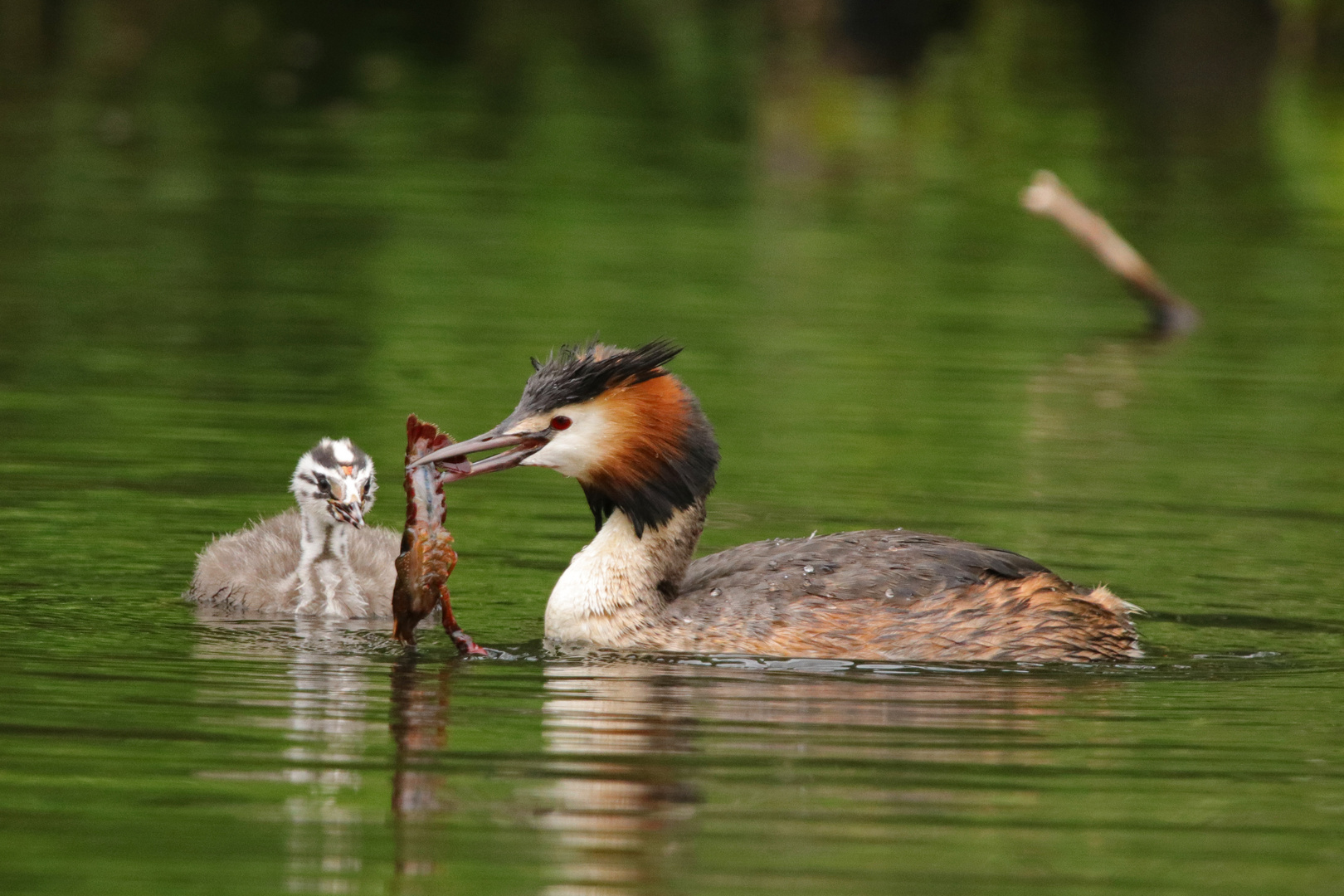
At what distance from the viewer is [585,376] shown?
364 inches

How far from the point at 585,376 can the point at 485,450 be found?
48 centimetres

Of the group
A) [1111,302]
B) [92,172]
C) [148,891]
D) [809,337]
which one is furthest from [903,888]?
[92,172]

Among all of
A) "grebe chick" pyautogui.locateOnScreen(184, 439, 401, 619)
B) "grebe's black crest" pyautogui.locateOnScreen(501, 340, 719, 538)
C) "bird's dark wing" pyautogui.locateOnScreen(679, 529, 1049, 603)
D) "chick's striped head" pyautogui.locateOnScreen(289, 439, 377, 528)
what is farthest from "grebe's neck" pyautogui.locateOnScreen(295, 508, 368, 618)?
"bird's dark wing" pyautogui.locateOnScreen(679, 529, 1049, 603)

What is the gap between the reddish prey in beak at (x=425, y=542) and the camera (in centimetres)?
909

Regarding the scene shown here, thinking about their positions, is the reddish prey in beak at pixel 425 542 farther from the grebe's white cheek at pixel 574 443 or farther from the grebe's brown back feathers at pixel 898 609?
the grebe's brown back feathers at pixel 898 609

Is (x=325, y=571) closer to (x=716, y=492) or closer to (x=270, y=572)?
(x=270, y=572)

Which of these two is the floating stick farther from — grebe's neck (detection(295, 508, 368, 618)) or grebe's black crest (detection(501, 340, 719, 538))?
grebe's black crest (detection(501, 340, 719, 538))

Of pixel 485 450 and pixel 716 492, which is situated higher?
pixel 485 450

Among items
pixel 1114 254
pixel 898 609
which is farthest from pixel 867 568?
pixel 1114 254

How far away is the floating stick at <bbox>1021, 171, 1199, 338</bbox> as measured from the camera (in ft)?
58.2

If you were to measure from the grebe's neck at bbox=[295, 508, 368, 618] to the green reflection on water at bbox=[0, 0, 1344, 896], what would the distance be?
42cm

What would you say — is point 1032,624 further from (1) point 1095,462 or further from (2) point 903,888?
(1) point 1095,462

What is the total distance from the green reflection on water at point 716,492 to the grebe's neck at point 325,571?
42 cm

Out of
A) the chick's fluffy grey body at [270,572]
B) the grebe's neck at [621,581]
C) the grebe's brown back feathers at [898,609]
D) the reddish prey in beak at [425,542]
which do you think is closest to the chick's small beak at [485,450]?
the reddish prey in beak at [425,542]
